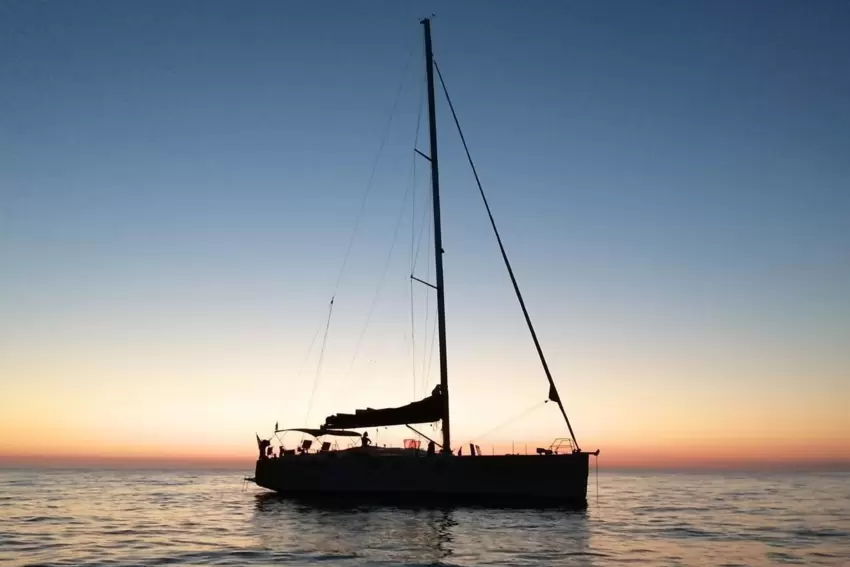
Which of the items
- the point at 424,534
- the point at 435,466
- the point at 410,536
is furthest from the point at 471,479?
the point at 410,536

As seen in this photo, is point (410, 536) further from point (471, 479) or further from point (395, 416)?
point (395, 416)

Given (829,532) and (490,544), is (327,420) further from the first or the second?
(829,532)

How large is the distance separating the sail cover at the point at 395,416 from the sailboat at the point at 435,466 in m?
0.05

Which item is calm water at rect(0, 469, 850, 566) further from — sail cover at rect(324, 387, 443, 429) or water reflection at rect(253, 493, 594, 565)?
sail cover at rect(324, 387, 443, 429)

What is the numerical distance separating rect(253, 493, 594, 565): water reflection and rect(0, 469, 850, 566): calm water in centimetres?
4

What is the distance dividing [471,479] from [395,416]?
5.24 metres

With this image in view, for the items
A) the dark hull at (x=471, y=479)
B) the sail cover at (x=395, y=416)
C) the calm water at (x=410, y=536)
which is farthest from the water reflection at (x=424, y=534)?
the sail cover at (x=395, y=416)

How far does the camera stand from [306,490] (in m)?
40.4

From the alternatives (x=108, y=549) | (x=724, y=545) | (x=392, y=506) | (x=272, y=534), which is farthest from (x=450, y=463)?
(x=108, y=549)

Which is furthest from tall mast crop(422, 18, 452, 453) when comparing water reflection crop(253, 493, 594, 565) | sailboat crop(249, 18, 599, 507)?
water reflection crop(253, 493, 594, 565)

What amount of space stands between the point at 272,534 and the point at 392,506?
1072 centimetres

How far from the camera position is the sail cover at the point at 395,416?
121 feet

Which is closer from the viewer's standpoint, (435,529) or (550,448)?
(435,529)

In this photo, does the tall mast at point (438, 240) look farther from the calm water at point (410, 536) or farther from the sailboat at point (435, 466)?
the calm water at point (410, 536)
